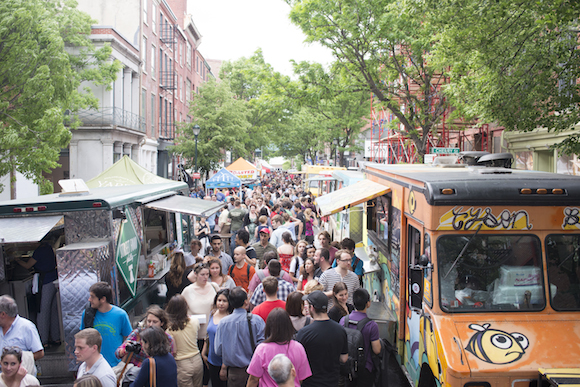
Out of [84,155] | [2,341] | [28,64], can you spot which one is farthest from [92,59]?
[2,341]

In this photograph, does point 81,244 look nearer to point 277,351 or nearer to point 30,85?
point 277,351

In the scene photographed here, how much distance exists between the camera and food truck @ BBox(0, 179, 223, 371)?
20.8ft

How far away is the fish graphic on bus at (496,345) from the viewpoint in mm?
4461

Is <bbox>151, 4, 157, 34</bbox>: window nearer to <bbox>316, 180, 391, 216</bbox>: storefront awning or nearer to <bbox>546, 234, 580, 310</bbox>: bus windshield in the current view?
<bbox>316, 180, 391, 216</bbox>: storefront awning

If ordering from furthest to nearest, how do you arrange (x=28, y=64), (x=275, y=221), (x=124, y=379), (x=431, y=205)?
(x=28, y=64), (x=275, y=221), (x=431, y=205), (x=124, y=379)

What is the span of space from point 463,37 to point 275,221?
5.99 metres

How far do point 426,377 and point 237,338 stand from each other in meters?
2.07

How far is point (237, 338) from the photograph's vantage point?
16.9ft

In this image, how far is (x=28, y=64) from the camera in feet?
46.1

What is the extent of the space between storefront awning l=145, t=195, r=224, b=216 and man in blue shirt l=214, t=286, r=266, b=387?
3626 millimetres

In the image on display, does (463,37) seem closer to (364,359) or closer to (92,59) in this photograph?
(364,359)

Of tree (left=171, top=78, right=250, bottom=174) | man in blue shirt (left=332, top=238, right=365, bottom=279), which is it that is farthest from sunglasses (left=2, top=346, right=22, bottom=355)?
tree (left=171, top=78, right=250, bottom=174)

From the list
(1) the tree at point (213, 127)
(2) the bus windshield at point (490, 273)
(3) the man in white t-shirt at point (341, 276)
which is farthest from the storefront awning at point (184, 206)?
(1) the tree at point (213, 127)

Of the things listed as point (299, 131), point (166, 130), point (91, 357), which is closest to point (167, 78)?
point (166, 130)
